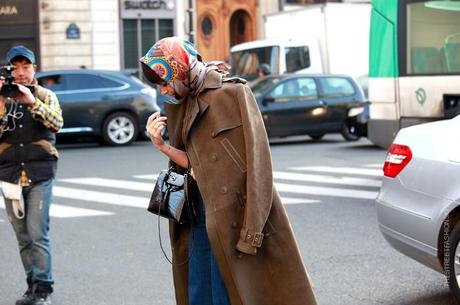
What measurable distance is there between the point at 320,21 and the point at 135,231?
1543 cm

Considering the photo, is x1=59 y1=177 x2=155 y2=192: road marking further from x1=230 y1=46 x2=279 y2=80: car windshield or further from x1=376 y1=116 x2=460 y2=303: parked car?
x1=230 y1=46 x2=279 y2=80: car windshield

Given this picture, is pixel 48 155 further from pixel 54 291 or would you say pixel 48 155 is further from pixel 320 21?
pixel 320 21

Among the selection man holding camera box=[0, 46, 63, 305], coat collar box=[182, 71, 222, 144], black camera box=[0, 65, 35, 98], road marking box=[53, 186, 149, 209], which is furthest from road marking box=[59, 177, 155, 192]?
coat collar box=[182, 71, 222, 144]

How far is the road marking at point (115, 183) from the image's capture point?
1234 cm

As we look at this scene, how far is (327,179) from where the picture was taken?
1302 centimetres

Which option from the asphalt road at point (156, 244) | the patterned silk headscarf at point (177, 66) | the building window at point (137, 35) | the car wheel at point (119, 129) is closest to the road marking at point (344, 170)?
the asphalt road at point (156, 244)

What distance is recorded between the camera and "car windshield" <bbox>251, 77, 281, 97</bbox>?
1873cm

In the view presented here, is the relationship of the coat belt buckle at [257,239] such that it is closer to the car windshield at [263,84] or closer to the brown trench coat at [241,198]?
the brown trench coat at [241,198]

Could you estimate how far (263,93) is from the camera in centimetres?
1859

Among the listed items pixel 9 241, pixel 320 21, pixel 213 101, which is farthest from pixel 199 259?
pixel 320 21

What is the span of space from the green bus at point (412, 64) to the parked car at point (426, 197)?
4398 mm

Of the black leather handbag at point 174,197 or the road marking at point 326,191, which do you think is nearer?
the black leather handbag at point 174,197

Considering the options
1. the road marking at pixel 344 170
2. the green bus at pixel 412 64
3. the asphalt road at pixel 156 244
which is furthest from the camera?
the road marking at pixel 344 170

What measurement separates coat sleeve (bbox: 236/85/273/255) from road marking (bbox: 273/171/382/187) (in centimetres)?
858
